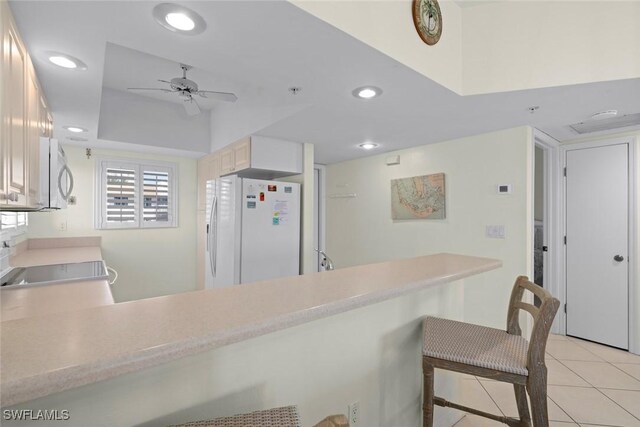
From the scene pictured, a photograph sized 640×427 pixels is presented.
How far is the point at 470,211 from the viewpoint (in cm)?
322

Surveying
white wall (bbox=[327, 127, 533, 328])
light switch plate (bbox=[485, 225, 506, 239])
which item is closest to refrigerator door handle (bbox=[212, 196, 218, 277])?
white wall (bbox=[327, 127, 533, 328])

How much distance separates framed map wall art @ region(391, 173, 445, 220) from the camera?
346 centimetres

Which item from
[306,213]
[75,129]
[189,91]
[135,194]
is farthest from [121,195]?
[306,213]

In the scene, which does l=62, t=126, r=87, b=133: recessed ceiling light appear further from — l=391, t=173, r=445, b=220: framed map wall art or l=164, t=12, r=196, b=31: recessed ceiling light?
l=391, t=173, r=445, b=220: framed map wall art

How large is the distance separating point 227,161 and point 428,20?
8.33 ft

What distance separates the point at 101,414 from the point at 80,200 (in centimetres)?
385

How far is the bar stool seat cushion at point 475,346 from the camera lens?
124 cm

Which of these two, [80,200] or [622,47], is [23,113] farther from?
[622,47]

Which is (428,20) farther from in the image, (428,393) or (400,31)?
(428,393)

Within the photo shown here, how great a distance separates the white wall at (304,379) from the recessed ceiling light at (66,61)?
172 centimetres

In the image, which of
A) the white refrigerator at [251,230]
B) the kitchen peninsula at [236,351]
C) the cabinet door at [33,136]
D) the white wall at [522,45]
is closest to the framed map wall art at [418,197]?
the white refrigerator at [251,230]

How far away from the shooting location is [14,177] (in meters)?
1.48

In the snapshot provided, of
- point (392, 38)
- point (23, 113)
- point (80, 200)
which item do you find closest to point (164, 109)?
point (80, 200)

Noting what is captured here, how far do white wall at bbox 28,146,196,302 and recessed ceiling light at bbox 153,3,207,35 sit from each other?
10.5 feet
